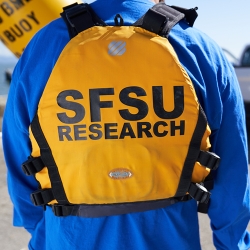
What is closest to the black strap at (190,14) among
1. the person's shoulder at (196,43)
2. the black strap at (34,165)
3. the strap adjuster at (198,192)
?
the person's shoulder at (196,43)

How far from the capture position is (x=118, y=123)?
1.11 meters

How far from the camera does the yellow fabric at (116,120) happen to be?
108cm

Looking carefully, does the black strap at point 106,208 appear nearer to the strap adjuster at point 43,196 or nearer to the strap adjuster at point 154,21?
the strap adjuster at point 43,196

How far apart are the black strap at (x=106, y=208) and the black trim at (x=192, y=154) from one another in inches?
2.6

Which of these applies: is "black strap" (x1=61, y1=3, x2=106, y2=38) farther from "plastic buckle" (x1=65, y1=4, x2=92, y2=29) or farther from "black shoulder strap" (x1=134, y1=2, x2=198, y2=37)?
"black shoulder strap" (x1=134, y1=2, x2=198, y2=37)

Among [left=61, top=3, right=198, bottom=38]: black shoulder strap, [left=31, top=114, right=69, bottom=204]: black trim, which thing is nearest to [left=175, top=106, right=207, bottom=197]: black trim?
[left=61, top=3, right=198, bottom=38]: black shoulder strap

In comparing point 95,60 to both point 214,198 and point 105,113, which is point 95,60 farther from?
point 214,198

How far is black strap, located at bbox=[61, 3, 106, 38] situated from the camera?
3.60 ft

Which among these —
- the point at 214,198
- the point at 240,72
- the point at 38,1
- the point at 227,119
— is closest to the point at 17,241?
the point at 38,1

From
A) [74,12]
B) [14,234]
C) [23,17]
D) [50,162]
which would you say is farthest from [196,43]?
[14,234]

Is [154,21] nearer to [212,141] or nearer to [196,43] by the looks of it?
[196,43]

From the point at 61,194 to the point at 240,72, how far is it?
22.3 ft

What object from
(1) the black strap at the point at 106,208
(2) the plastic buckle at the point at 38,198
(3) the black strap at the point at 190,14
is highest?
(3) the black strap at the point at 190,14

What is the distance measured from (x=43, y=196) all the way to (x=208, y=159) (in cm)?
60
